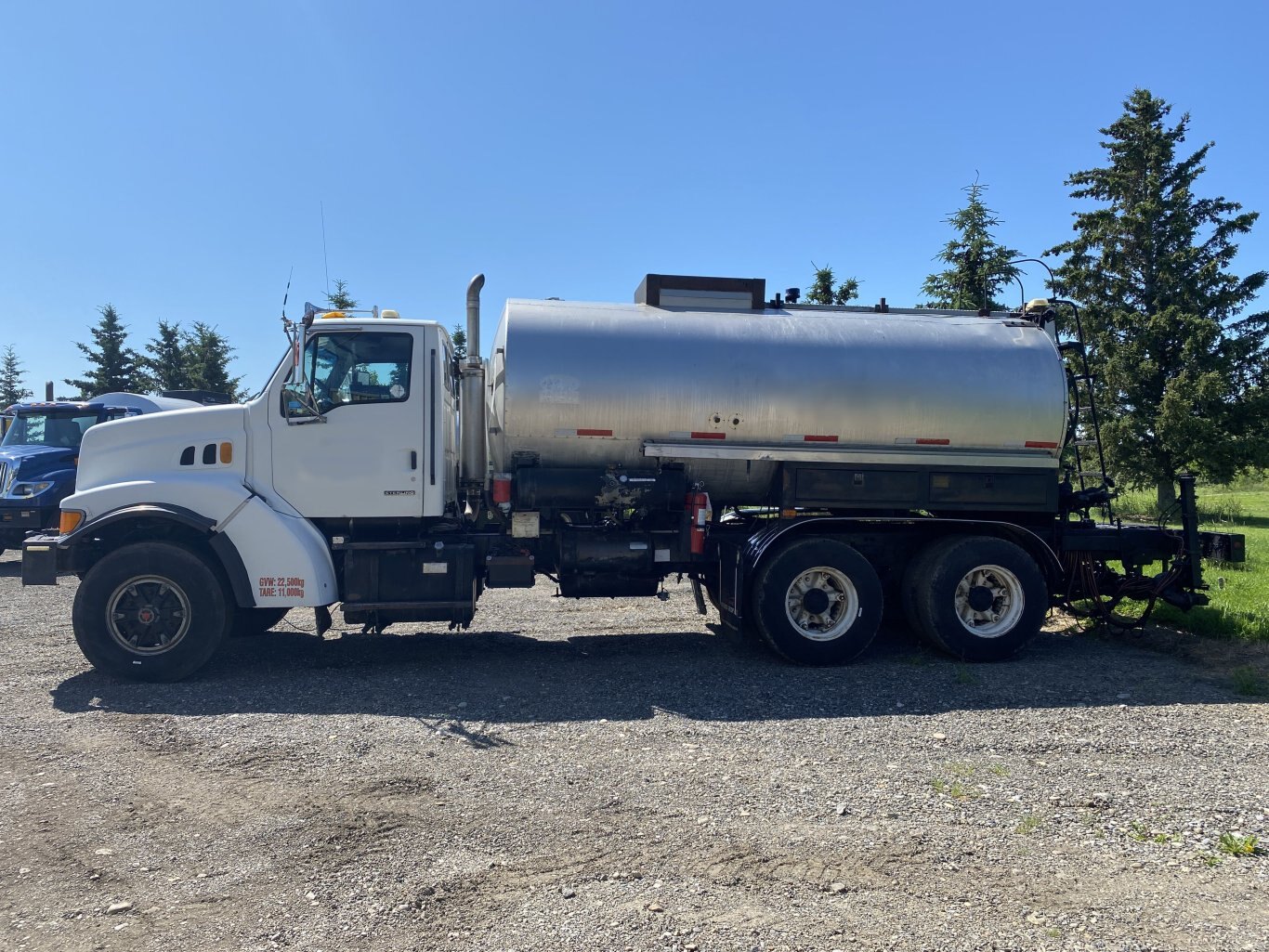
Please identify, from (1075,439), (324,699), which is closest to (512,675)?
(324,699)

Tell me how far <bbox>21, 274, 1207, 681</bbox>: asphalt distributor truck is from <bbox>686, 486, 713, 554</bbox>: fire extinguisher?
4cm

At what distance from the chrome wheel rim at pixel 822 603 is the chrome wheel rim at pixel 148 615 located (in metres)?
5.37

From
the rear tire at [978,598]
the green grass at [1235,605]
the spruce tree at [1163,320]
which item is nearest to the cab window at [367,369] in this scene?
the rear tire at [978,598]

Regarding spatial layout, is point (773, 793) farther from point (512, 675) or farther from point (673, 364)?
point (673, 364)

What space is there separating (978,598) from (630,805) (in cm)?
488

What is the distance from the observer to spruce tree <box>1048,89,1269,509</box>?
2331cm

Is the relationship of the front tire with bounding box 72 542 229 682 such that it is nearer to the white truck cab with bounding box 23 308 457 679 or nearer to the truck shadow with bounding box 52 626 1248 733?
the white truck cab with bounding box 23 308 457 679

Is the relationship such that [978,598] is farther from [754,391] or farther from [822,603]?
[754,391]

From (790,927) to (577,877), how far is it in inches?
39.4

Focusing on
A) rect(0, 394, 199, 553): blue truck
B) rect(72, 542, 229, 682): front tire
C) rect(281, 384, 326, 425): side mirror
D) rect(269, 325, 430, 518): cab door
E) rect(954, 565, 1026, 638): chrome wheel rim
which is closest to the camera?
rect(72, 542, 229, 682): front tire

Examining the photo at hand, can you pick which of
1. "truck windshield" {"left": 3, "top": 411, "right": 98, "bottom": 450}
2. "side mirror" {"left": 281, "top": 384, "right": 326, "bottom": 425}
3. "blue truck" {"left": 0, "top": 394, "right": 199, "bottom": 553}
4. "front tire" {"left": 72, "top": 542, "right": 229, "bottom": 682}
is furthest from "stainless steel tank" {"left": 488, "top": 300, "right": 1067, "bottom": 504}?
"truck windshield" {"left": 3, "top": 411, "right": 98, "bottom": 450}

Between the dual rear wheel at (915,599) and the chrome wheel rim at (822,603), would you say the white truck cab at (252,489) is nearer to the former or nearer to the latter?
the dual rear wheel at (915,599)

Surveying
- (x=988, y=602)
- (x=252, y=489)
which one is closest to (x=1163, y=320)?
(x=988, y=602)

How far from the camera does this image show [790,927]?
3.52m
